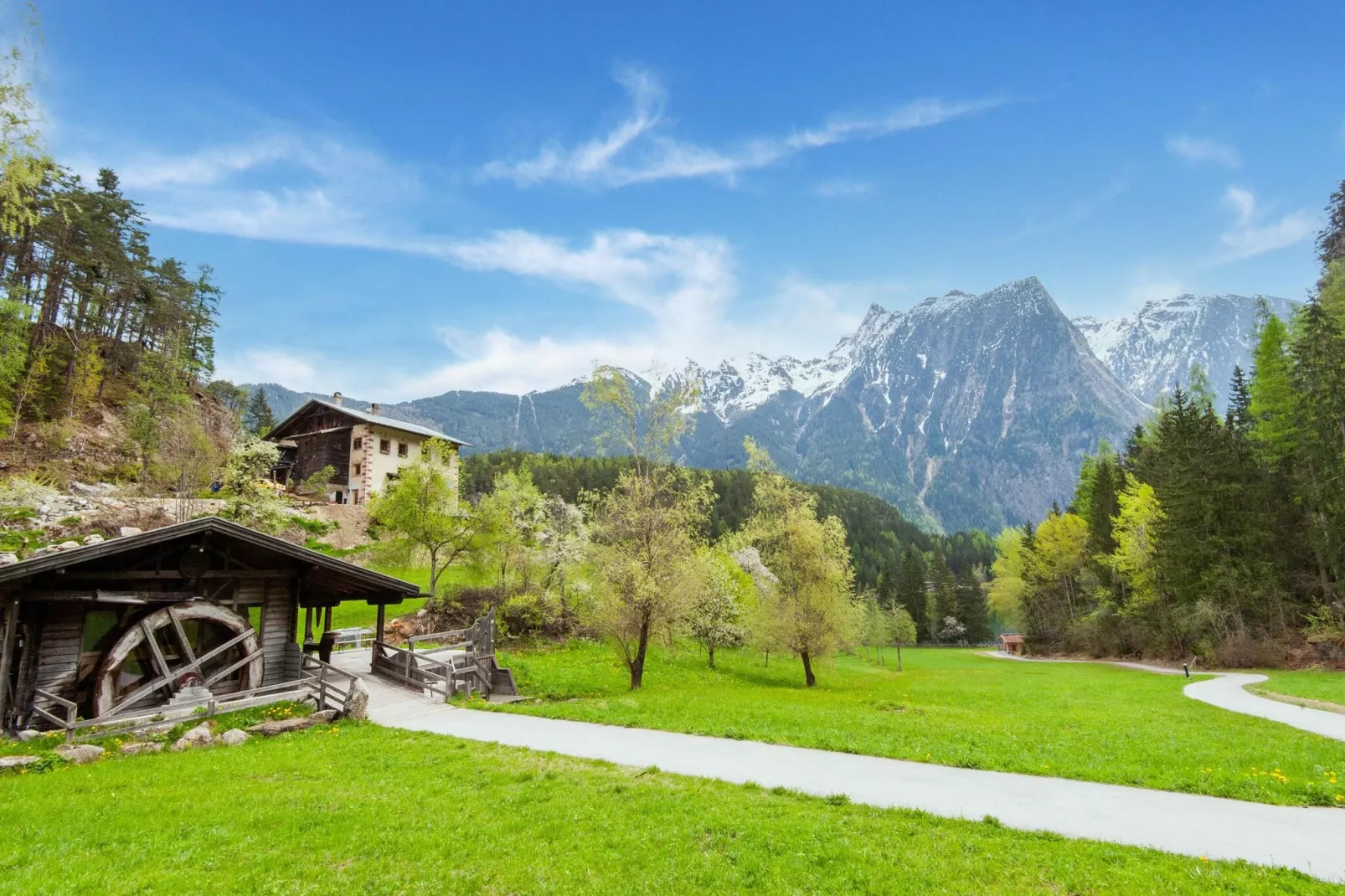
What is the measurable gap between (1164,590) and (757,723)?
154 ft

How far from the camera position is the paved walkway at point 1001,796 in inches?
327

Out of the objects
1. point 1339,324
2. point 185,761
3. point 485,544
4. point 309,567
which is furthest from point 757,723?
point 1339,324

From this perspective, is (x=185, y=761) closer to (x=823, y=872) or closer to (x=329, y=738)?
(x=329, y=738)

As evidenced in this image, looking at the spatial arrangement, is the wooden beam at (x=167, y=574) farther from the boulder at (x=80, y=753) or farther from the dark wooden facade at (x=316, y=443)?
the dark wooden facade at (x=316, y=443)

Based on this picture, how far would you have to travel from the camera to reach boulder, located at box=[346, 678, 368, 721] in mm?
18203

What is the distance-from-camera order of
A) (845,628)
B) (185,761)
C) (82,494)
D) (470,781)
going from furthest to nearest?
(82,494), (845,628), (185,761), (470,781)

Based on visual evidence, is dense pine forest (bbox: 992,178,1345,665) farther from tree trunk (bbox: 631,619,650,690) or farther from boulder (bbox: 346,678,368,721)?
boulder (bbox: 346,678,368,721)

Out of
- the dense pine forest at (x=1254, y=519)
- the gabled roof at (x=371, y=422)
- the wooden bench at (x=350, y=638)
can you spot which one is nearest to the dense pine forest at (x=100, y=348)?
the gabled roof at (x=371, y=422)

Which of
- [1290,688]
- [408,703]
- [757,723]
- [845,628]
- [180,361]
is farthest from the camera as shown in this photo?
[180,361]

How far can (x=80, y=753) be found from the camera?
1402 cm

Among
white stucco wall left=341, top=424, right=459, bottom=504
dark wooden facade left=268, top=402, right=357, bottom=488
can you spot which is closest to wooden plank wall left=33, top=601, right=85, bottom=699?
white stucco wall left=341, top=424, right=459, bottom=504

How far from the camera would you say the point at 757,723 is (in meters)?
17.7

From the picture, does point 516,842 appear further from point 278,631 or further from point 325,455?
point 325,455

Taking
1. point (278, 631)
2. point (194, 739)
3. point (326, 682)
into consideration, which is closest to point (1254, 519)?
point (326, 682)
